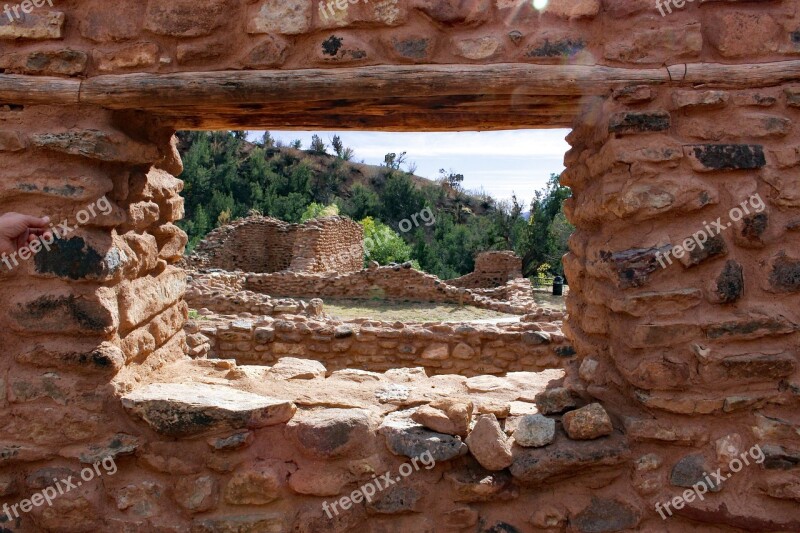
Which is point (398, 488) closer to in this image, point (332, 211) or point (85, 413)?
point (85, 413)

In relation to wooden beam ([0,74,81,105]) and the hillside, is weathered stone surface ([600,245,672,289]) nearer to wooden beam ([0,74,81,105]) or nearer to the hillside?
wooden beam ([0,74,81,105])

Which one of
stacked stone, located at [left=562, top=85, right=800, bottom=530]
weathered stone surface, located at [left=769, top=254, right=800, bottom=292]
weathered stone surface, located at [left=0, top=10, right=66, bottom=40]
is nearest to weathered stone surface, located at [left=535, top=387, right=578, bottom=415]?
stacked stone, located at [left=562, top=85, right=800, bottom=530]

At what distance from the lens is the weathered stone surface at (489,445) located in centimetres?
215

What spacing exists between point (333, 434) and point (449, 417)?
489 mm

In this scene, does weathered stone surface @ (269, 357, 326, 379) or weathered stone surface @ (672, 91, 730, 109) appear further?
weathered stone surface @ (269, 357, 326, 379)

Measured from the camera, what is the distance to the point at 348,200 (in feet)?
104

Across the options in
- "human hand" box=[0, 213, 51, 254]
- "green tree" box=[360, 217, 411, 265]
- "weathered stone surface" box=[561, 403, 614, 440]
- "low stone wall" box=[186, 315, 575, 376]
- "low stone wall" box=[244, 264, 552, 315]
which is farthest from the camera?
"green tree" box=[360, 217, 411, 265]

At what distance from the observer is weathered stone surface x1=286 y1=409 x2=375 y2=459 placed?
2232mm

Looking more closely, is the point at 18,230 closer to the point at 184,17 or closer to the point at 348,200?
the point at 184,17

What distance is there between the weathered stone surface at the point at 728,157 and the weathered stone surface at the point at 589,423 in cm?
105

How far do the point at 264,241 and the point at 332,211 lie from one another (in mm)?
5808

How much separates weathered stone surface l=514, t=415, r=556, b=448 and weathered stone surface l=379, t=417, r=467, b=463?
24 cm

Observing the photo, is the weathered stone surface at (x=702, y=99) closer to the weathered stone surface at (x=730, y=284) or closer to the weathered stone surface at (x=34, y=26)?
the weathered stone surface at (x=730, y=284)

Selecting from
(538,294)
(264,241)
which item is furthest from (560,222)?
(264,241)
